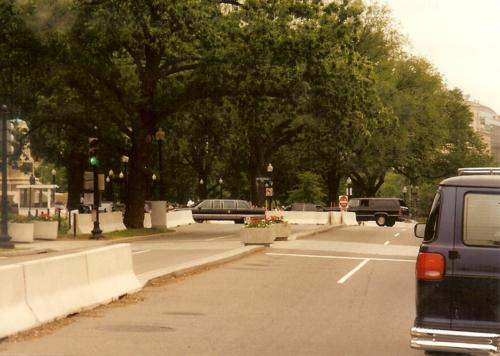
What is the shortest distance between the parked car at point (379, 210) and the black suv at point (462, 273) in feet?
198

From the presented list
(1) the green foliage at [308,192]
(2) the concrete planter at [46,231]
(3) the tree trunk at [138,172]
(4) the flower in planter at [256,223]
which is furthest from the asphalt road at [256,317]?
(1) the green foliage at [308,192]

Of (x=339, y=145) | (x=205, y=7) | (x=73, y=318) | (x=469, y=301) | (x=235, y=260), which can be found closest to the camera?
(x=469, y=301)

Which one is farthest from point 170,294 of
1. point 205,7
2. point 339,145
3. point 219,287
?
point 339,145

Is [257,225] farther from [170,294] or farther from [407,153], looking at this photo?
[407,153]

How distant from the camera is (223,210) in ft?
214

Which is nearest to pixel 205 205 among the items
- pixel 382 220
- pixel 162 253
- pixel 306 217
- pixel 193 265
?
pixel 306 217

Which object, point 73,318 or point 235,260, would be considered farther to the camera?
point 235,260

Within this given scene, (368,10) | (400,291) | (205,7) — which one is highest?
(368,10)

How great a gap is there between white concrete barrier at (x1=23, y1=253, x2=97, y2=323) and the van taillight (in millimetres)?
5202

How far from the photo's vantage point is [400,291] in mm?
18500

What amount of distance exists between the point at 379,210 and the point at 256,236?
125 ft

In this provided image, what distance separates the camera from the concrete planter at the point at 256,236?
1286 inches

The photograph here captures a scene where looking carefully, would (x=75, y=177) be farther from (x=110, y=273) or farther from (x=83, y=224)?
(x=110, y=273)

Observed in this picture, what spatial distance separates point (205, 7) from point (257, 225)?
11279 millimetres
